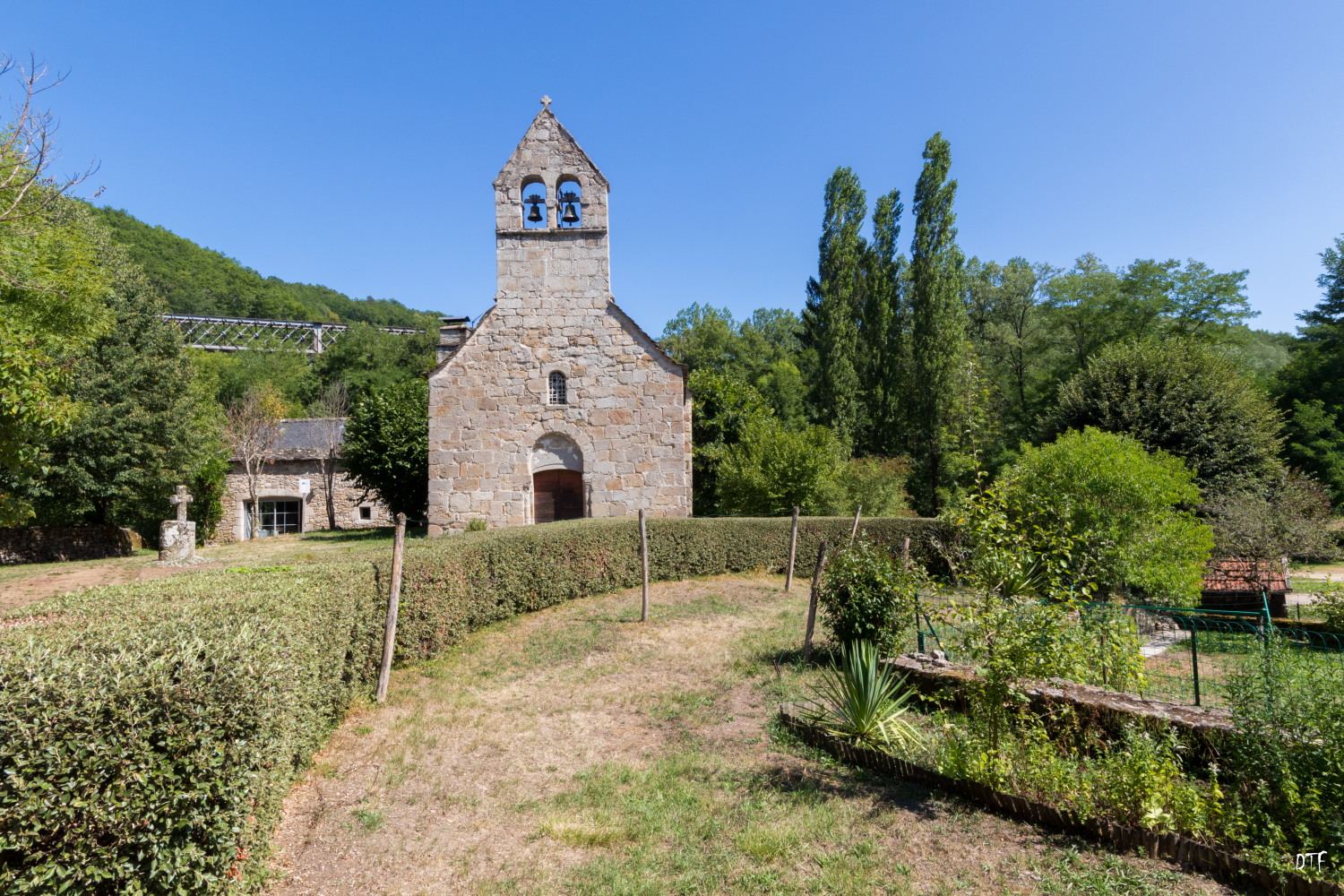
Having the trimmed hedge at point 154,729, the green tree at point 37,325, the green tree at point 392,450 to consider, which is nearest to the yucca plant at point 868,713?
the trimmed hedge at point 154,729

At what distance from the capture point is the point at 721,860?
14.0 ft

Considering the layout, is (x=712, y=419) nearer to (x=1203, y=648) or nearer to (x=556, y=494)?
(x=556, y=494)

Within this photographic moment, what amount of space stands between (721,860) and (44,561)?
837 inches

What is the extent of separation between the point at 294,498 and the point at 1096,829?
97.4 feet

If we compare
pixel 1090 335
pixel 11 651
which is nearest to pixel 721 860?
pixel 11 651

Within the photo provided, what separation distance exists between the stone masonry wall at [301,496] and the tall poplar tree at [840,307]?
20117 millimetres

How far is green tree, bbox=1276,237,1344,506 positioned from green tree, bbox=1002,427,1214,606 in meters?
15.0

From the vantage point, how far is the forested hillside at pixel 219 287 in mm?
53031

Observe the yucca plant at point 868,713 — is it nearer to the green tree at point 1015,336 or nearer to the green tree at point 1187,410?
the green tree at point 1187,410

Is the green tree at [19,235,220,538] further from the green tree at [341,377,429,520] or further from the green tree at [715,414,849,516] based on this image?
the green tree at [715,414,849,516]

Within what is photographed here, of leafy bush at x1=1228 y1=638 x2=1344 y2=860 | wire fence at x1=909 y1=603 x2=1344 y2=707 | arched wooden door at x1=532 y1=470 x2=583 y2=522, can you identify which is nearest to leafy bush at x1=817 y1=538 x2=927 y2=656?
wire fence at x1=909 y1=603 x2=1344 y2=707

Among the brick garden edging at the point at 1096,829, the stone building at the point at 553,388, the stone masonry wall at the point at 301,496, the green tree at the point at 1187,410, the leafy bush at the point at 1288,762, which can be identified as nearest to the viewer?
the brick garden edging at the point at 1096,829

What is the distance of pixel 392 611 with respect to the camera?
7262 mm

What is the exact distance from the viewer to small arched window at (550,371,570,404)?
16656mm
